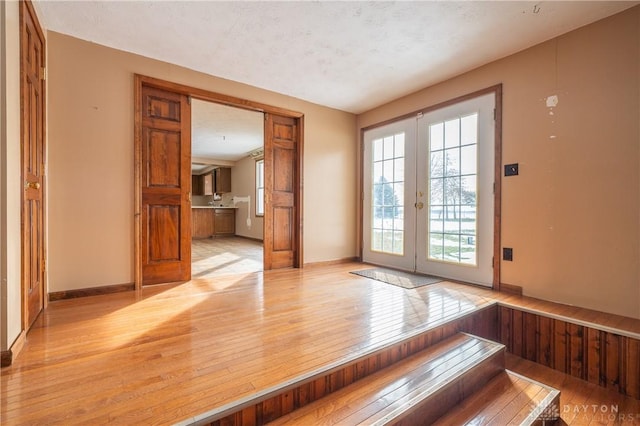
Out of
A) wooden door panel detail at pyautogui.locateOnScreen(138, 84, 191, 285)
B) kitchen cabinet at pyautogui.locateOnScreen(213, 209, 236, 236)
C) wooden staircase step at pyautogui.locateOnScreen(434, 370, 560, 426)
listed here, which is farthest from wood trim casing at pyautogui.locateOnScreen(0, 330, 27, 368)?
kitchen cabinet at pyautogui.locateOnScreen(213, 209, 236, 236)

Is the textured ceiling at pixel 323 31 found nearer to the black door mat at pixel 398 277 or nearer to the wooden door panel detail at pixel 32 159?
the wooden door panel detail at pixel 32 159

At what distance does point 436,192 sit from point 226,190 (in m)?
7.33

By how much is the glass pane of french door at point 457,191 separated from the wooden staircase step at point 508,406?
1430mm

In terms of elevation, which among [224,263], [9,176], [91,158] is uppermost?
[91,158]

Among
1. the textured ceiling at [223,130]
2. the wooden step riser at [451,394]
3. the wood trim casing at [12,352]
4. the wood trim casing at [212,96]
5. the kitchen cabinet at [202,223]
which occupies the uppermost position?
the textured ceiling at [223,130]

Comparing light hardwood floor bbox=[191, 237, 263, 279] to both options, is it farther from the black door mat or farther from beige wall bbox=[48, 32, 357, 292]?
the black door mat

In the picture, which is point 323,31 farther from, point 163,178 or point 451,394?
point 451,394

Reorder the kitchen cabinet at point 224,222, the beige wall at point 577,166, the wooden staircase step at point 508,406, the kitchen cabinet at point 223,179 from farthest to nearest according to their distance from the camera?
the kitchen cabinet at point 223,179
the kitchen cabinet at point 224,222
the beige wall at point 577,166
the wooden staircase step at point 508,406

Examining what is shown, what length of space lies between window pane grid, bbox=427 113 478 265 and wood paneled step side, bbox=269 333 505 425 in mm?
1486

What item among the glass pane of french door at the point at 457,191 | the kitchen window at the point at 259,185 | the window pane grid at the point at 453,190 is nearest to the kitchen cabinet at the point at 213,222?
the kitchen window at the point at 259,185

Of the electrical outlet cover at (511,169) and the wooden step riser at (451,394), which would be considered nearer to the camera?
the wooden step riser at (451,394)

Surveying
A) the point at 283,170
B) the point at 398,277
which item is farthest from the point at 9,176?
the point at 398,277

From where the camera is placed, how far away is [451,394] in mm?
1690

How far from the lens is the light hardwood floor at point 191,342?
1.25 meters
